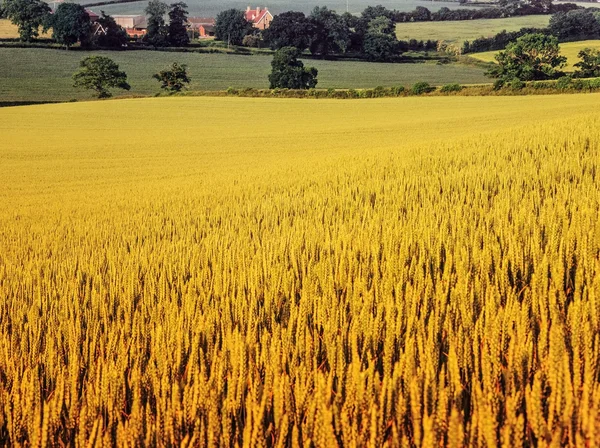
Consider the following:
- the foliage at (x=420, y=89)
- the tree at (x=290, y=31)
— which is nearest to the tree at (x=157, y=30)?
the tree at (x=290, y=31)

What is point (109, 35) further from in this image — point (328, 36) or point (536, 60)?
point (536, 60)

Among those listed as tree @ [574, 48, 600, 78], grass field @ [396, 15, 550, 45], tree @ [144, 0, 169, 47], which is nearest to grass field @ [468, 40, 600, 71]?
tree @ [574, 48, 600, 78]

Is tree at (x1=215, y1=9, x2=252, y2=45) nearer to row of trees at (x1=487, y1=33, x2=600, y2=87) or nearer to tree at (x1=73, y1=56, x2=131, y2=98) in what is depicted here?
tree at (x1=73, y1=56, x2=131, y2=98)

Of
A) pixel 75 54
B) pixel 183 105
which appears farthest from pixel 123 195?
pixel 75 54

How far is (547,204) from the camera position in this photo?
453 cm

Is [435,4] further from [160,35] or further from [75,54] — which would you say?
[75,54]

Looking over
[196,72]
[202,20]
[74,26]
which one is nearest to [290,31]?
[196,72]

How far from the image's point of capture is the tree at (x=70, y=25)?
69.8m

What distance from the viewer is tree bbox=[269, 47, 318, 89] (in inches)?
2172

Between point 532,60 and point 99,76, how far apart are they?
36207 millimetres

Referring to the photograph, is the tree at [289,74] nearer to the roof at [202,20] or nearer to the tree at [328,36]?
the tree at [328,36]

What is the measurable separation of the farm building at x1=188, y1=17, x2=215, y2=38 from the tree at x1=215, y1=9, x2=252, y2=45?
32.9ft

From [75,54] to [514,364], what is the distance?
72.5 meters

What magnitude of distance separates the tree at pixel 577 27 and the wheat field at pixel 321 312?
69.4m
